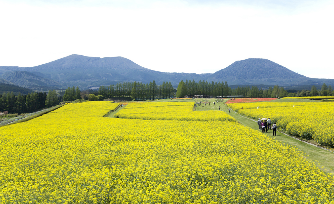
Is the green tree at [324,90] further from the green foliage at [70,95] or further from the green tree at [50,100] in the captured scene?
the green tree at [50,100]

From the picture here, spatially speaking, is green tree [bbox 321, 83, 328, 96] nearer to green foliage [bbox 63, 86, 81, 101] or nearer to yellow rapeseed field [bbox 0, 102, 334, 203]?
yellow rapeseed field [bbox 0, 102, 334, 203]

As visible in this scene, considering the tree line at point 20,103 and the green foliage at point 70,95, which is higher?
the green foliage at point 70,95

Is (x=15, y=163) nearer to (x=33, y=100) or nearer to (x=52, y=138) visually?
(x=52, y=138)

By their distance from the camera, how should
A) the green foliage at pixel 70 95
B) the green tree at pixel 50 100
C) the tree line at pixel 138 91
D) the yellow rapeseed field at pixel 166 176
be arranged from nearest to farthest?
1. the yellow rapeseed field at pixel 166 176
2. the green tree at pixel 50 100
3. the green foliage at pixel 70 95
4. the tree line at pixel 138 91

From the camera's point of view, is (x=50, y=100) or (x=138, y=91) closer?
(x=50, y=100)

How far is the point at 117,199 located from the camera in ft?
27.0

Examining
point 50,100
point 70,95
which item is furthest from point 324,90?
point 50,100

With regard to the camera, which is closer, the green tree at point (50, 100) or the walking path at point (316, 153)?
the walking path at point (316, 153)

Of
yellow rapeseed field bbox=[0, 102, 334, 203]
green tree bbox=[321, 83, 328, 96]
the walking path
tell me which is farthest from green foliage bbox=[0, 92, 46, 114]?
green tree bbox=[321, 83, 328, 96]

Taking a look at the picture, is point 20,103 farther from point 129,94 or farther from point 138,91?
point 138,91

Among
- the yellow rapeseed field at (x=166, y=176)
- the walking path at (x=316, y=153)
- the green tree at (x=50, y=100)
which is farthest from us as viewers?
the green tree at (x=50, y=100)

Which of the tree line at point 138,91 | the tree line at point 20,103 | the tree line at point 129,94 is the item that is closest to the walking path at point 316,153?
the tree line at point 129,94

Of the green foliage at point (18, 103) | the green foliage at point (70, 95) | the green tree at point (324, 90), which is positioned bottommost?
the green foliage at point (18, 103)

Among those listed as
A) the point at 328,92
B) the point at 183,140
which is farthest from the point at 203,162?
the point at 328,92
